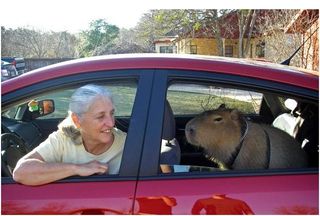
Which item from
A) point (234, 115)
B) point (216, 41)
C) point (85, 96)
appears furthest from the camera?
point (216, 41)

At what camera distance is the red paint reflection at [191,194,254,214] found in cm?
178

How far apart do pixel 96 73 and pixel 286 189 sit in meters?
1.03

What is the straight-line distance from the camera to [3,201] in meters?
1.87

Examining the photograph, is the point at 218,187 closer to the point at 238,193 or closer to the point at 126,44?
the point at 238,193

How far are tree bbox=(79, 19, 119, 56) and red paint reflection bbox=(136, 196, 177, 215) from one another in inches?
518

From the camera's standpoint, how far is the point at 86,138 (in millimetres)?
2252

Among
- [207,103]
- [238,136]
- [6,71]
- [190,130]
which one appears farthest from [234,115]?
[6,71]

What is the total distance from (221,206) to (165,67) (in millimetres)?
695

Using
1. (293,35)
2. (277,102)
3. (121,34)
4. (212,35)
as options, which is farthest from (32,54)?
(277,102)

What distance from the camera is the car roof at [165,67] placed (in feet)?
6.51

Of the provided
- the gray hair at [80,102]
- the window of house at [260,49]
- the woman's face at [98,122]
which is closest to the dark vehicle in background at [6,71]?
the gray hair at [80,102]

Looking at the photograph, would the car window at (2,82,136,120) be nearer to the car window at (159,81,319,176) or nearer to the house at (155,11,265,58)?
the car window at (159,81,319,176)

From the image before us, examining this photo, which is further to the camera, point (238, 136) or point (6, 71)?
point (6, 71)

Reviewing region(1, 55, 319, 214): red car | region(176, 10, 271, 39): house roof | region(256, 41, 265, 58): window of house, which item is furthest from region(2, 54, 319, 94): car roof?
region(256, 41, 265, 58): window of house
